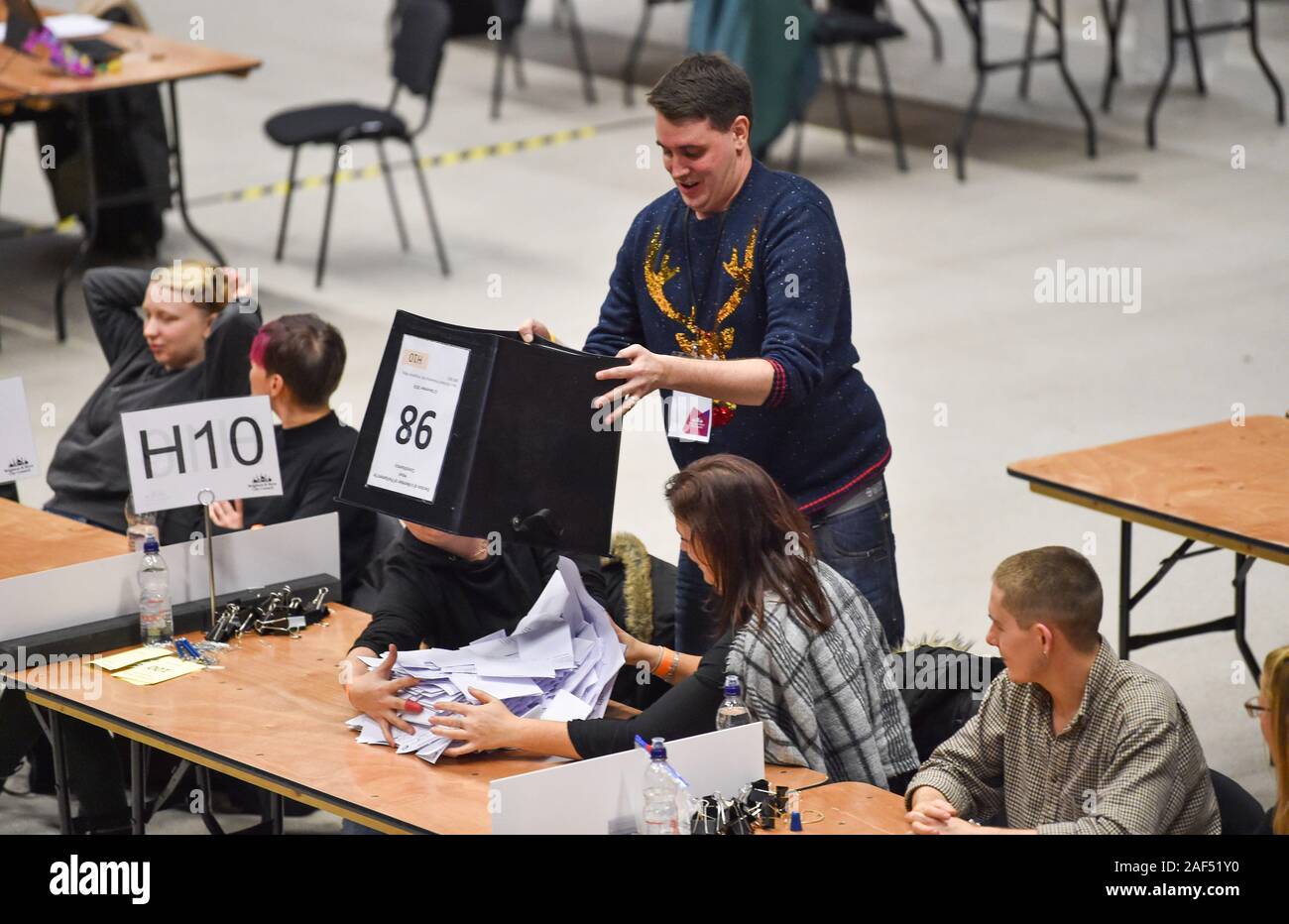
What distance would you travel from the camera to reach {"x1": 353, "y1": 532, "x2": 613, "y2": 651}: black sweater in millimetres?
3572

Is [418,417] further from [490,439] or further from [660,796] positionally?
[660,796]

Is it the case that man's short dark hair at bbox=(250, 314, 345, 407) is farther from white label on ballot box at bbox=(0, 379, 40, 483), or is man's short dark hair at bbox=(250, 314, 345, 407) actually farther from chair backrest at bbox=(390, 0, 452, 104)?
chair backrest at bbox=(390, 0, 452, 104)

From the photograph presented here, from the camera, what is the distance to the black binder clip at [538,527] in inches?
132

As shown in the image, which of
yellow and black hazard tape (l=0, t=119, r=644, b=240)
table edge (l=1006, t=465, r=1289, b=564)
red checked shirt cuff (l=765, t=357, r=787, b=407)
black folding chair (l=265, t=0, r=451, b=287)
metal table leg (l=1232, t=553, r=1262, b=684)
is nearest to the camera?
red checked shirt cuff (l=765, t=357, r=787, b=407)

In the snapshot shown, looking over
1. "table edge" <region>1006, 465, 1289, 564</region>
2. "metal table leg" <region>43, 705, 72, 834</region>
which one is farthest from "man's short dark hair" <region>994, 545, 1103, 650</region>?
"metal table leg" <region>43, 705, 72, 834</region>

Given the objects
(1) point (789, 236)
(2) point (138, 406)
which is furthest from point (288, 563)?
(1) point (789, 236)

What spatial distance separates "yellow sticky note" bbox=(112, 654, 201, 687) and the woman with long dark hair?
0.67 meters

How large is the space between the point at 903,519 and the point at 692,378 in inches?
114

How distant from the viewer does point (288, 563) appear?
4.04 metres

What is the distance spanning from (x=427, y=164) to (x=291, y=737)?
7343 mm

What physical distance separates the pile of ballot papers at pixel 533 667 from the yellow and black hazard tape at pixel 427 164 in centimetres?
634

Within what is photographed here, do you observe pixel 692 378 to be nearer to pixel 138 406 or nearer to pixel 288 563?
pixel 288 563

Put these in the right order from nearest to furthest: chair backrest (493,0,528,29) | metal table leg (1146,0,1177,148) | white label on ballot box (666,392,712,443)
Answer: white label on ballot box (666,392,712,443)
metal table leg (1146,0,1177,148)
chair backrest (493,0,528,29)
